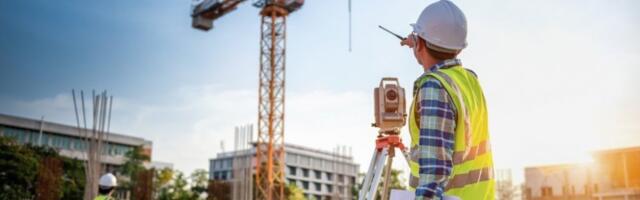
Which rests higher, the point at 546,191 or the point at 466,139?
the point at 546,191

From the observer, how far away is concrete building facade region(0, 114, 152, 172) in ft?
149

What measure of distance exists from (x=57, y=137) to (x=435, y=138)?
52.6 m

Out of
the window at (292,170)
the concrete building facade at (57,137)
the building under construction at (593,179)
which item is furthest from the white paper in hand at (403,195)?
the window at (292,170)

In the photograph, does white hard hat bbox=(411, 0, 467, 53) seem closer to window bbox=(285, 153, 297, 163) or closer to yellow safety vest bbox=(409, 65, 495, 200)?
yellow safety vest bbox=(409, 65, 495, 200)

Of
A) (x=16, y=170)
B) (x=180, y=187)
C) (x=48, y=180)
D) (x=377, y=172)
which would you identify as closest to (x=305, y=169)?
(x=180, y=187)

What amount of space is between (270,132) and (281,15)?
5947 mm

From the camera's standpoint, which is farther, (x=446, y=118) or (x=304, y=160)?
(x=304, y=160)

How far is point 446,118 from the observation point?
4.34 feet

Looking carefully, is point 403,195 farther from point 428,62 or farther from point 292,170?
point 292,170

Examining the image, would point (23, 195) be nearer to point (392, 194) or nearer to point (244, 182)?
point (244, 182)

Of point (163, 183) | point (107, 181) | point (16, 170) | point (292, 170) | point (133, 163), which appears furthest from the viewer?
point (292, 170)

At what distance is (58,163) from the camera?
1925 cm

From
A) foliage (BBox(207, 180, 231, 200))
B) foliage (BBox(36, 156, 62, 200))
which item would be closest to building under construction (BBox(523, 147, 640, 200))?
foliage (BBox(207, 180, 231, 200))

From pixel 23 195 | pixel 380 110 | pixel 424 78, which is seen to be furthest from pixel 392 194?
pixel 23 195
